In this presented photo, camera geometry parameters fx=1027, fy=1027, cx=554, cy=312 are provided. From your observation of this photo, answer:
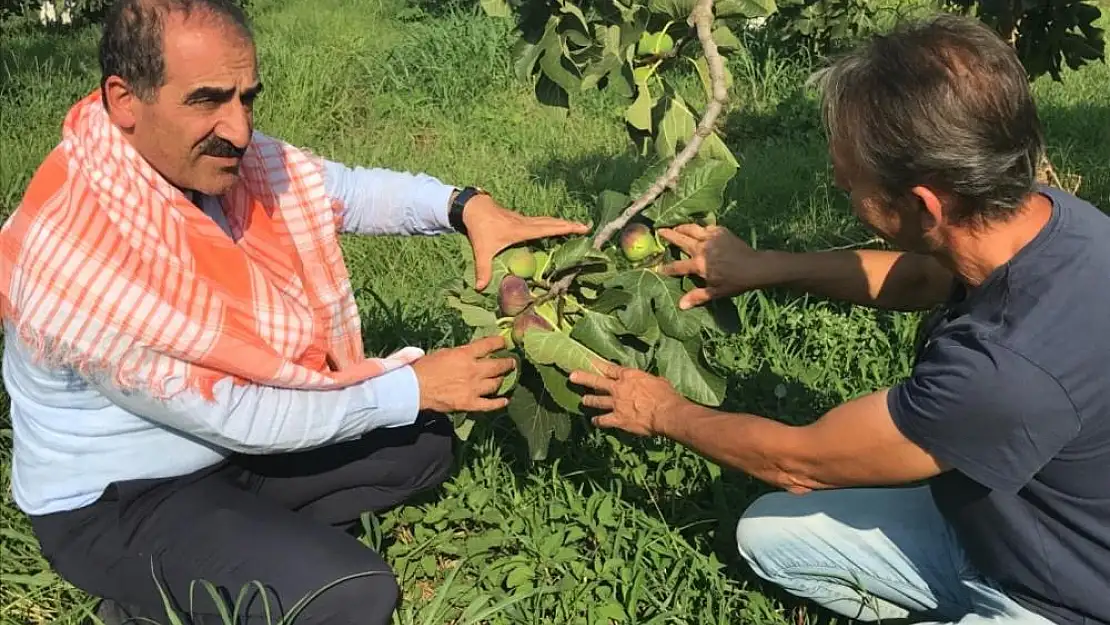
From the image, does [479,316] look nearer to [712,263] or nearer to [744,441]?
[712,263]

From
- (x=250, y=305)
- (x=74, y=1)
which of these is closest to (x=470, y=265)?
(x=250, y=305)

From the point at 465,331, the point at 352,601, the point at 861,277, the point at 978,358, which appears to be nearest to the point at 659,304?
the point at 861,277

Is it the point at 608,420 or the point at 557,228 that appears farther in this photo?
the point at 557,228

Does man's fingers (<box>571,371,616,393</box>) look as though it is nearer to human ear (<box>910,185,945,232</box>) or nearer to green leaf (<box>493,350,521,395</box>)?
green leaf (<box>493,350,521,395</box>)

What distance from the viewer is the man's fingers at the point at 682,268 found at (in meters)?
2.01

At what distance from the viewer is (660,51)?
2.01 metres

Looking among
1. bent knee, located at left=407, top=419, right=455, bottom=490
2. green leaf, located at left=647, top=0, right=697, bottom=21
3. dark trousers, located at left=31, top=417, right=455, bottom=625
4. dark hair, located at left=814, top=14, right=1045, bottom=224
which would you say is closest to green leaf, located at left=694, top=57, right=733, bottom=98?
green leaf, located at left=647, top=0, right=697, bottom=21

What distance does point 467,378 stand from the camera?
1.97 metres

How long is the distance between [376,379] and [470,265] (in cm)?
34

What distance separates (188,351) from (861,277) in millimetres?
1310

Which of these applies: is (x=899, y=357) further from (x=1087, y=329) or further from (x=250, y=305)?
(x=250, y=305)

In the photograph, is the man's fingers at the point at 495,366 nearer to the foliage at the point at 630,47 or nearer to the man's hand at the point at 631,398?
the man's hand at the point at 631,398

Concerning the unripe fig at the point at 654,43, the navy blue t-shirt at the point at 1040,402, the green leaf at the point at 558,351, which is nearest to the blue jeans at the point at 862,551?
the navy blue t-shirt at the point at 1040,402

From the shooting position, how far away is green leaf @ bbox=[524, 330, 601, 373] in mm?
1895
